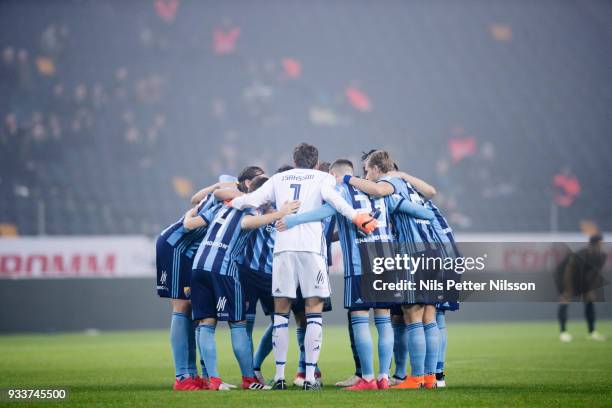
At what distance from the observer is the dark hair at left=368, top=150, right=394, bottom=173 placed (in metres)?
9.59

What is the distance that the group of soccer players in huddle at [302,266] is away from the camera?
30.5 feet

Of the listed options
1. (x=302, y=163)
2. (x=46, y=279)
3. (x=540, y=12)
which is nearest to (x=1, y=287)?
(x=46, y=279)

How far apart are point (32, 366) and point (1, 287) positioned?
26.1 feet

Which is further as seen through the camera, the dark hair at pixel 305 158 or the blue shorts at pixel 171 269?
the blue shorts at pixel 171 269

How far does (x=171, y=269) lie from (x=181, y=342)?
760 mm

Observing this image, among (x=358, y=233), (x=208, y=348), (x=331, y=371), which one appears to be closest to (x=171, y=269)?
(x=208, y=348)

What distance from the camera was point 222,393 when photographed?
8953mm

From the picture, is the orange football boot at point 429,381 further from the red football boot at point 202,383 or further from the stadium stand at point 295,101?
the stadium stand at point 295,101

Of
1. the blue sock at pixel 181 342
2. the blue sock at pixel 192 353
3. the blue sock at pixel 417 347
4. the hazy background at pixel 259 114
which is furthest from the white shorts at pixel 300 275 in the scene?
the hazy background at pixel 259 114

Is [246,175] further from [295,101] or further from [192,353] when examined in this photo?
[295,101]

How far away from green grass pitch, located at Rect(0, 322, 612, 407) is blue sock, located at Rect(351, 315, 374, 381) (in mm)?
344

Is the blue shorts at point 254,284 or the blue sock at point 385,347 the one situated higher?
the blue shorts at point 254,284

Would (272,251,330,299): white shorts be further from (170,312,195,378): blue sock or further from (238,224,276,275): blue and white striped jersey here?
(170,312,195,378): blue sock

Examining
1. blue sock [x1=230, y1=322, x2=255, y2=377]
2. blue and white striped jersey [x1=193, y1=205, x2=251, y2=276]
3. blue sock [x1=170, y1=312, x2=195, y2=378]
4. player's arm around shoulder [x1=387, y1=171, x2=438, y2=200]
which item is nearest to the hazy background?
blue sock [x1=170, y1=312, x2=195, y2=378]
